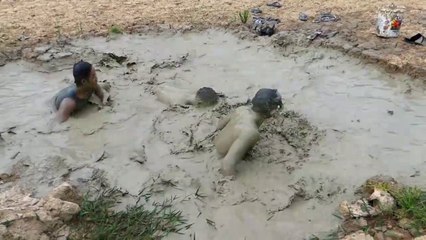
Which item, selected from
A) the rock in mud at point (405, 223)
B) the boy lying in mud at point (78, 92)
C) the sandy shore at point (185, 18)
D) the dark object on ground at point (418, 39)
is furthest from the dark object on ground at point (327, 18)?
the rock in mud at point (405, 223)

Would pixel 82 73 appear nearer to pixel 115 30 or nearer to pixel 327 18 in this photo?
pixel 115 30

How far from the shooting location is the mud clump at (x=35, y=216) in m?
3.33

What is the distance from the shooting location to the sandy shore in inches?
251

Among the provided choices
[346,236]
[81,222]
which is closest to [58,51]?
[81,222]

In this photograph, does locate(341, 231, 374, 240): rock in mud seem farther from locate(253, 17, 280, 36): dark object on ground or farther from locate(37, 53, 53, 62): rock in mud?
locate(37, 53, 53, 62): rock in mud

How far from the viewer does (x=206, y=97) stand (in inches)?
206

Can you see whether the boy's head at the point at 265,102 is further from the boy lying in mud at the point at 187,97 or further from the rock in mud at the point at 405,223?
the rock in mud at the point at 405,223

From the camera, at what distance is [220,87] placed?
5.73 meters

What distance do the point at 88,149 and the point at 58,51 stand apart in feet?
7.12

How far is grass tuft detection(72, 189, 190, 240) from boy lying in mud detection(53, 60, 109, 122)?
147 cm

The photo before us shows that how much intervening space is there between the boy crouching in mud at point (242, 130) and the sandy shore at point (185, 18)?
228cm

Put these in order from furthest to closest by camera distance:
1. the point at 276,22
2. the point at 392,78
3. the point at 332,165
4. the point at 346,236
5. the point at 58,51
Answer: the point at 276,22
the point at 58,51
the point at 392,78
the point at 332,165
the point at 346,236

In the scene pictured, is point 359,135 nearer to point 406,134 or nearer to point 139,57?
point 406,134

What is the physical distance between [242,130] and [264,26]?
3.03 m
